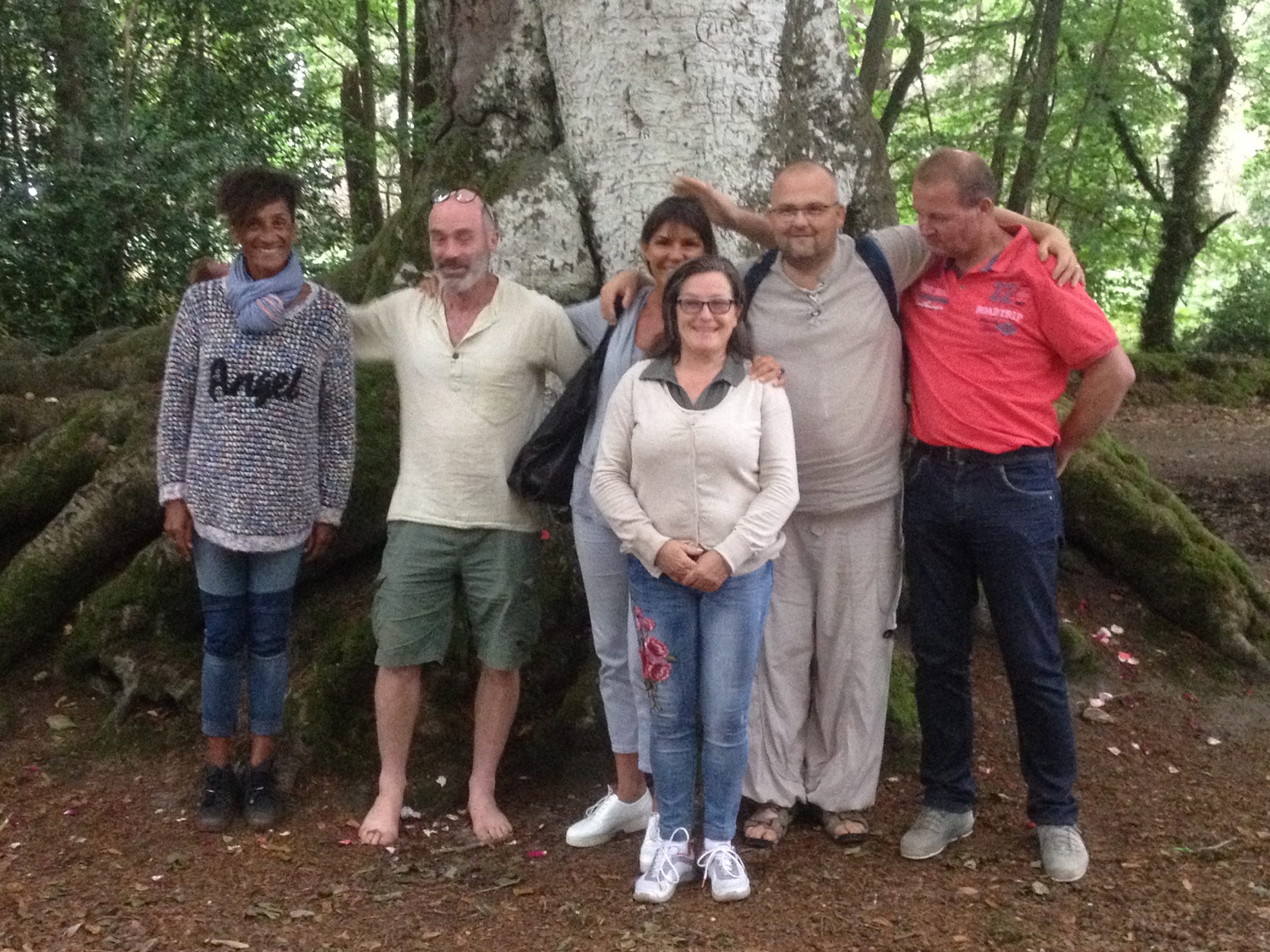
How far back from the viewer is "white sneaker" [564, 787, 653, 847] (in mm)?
4184

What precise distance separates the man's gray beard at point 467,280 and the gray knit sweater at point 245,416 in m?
0.40

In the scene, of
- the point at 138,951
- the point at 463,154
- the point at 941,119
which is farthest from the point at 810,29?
the point at 941,119

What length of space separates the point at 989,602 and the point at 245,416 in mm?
2466

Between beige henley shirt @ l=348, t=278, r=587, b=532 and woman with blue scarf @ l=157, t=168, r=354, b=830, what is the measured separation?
298mm

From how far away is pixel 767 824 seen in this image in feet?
13.7

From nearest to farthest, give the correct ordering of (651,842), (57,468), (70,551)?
(651,842) → (70,551) → (57,468)

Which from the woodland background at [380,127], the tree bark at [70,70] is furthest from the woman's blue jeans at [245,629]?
the tree bark at [70,70]

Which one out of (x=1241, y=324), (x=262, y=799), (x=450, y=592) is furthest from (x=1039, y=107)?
(x=262, y=799)

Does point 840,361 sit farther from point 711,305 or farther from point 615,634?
point 615,634

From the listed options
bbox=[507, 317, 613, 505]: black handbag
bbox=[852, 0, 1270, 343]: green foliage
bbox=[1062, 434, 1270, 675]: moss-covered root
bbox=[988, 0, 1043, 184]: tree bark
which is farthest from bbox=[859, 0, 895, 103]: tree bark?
bbox=[507, 317, 613, 505]: black handbag

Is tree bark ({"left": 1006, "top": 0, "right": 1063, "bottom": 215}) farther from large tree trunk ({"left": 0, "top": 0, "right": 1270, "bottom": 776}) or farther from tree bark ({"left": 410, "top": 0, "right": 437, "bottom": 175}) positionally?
large tree trunk ({"left": 0, "top": 0, "right": 1270, "bottom": 776})

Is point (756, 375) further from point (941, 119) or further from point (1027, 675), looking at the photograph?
point (941, 119)

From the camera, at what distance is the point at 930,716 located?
13.6 feet

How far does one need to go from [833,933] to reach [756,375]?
5.39 ft
